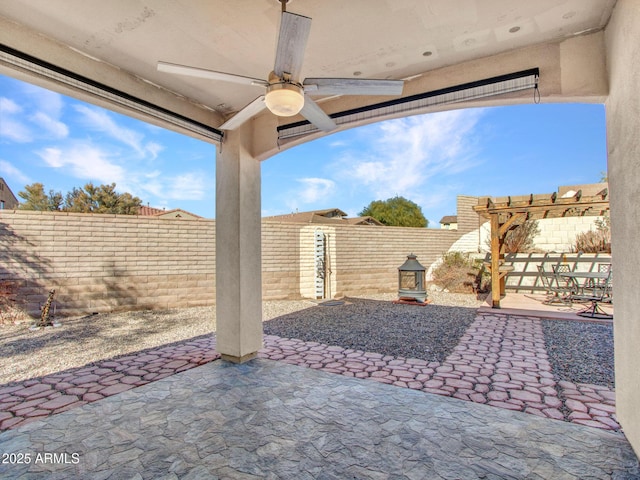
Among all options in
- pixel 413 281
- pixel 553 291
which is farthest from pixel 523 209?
pixel 413 281

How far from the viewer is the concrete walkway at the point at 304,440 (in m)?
1.97

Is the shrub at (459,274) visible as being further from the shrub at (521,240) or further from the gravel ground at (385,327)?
the gravel ground at (385,327)

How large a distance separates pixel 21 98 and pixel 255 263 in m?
Answer: 15.9

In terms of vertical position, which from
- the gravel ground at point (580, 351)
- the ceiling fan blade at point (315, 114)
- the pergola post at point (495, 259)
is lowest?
the gravel ground at point (580, 351)

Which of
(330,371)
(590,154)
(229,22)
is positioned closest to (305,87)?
(229,22)

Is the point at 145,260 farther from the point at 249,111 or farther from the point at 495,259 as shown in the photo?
the point at 495,259

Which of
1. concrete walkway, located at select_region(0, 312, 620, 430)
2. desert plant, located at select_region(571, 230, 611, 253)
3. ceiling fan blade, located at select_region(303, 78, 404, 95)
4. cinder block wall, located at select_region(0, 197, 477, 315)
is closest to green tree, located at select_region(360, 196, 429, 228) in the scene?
desert plant, located at select_region(571, 230, 611, 253)

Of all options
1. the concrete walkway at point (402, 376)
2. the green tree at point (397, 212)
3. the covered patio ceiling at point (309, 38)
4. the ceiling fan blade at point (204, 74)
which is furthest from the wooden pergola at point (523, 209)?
the green tree at point (397, 212)

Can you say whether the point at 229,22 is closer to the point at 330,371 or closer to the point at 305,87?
the point at 305,87

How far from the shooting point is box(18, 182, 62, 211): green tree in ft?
61.2

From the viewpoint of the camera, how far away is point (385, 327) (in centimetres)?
584

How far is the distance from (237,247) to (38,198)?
21.7 m

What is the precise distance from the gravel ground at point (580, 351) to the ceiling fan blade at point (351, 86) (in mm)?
3477

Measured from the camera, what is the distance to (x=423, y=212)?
31.4 metres
